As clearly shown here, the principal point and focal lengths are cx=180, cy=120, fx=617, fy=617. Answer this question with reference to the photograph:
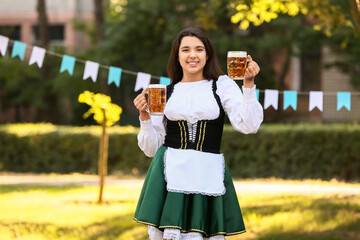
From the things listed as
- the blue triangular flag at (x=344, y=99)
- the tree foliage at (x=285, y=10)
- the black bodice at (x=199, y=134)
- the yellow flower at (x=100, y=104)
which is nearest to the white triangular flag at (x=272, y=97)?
the blue triangular flag at (x=344, y=99)

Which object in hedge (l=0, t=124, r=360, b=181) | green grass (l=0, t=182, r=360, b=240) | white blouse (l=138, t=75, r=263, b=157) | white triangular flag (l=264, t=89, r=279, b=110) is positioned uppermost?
white triangular flag (l=264, t=89, r=279, b=110)

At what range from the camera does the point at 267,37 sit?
16.3 m

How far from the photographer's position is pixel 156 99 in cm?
338

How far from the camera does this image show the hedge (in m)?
11.2

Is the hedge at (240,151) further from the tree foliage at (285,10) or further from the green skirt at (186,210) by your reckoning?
the green skirt at (186,210)

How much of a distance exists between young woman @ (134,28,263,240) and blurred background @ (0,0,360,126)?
9.05 metres

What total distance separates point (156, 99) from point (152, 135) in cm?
37

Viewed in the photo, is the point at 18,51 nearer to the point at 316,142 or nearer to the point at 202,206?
the point at 202,206

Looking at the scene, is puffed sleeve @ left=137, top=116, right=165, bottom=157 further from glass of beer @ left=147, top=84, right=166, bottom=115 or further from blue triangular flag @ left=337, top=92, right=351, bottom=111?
blue triangular flag @ left=337, top=92, right=351, bottom=111

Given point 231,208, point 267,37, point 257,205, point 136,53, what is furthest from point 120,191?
point 136,53

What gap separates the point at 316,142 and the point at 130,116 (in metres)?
10.7

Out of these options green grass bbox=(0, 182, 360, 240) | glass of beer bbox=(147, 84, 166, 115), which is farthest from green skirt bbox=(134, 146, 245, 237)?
green grass bbox=(0, 182, 360, 240)

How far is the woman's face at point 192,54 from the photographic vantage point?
11.9ft

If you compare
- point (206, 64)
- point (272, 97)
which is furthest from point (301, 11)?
point (206, 64)
